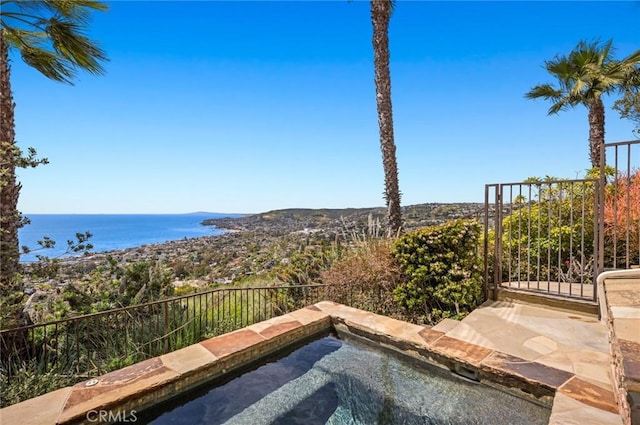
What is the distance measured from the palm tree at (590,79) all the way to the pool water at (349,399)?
954 centimetres

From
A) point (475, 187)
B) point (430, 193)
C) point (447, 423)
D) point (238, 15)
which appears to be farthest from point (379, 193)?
point (430, 193)

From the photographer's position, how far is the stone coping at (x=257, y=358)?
2.05 metres

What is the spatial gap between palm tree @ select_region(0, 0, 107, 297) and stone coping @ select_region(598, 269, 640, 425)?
4.87 metres

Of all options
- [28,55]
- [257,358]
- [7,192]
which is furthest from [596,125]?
[7,192]

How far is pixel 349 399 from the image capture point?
2.55 m

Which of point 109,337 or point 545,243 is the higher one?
point 545,243

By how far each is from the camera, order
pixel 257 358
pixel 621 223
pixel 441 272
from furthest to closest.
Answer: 1. pixel 621 223
2. pixel 441 272
3. pixel 257 358

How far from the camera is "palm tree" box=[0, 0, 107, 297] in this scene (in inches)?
128

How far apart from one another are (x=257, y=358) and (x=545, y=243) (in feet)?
18.0

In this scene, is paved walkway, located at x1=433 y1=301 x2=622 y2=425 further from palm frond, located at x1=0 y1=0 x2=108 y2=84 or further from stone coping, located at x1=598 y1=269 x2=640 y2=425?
palm frond, located at x1=0 y1=0 x2=108 y2=84

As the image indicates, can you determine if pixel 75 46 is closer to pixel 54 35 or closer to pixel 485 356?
pixel 54 35

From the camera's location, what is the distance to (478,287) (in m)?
4.24

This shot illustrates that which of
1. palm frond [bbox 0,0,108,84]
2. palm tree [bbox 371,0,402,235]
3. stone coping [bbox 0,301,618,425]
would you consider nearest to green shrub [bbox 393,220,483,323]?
stone coping [bbox 0,301,618,425]

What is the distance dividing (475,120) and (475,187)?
742cm
